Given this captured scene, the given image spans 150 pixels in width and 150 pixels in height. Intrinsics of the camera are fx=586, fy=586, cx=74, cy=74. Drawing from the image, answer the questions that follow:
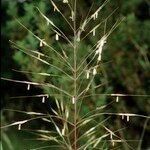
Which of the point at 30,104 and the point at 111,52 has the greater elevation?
the point at 111,52

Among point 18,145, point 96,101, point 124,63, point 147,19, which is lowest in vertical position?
point 18,145

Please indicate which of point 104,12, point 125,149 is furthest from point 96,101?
point 104,12

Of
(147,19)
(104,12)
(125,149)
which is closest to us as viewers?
(104,12)

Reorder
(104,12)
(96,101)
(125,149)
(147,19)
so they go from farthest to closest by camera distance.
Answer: (147,19)
(96,101)
(125,149)
(104,12)

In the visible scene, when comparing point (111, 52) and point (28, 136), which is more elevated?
point (111, 52)

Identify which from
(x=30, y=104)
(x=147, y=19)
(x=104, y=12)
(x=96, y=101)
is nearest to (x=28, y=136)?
(x=30, y=104)

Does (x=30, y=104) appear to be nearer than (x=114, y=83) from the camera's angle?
No

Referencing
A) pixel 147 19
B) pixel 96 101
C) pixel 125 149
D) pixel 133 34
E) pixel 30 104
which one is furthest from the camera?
pixel 30 104

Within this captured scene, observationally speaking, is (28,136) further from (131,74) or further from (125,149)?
(125,149)

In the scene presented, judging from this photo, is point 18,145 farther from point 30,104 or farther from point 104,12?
point 104,12
